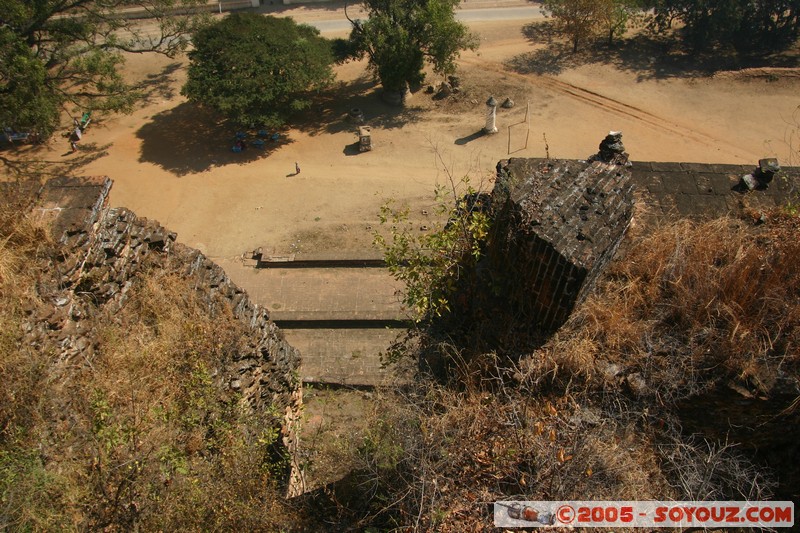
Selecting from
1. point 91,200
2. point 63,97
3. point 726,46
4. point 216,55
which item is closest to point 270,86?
point 216,55

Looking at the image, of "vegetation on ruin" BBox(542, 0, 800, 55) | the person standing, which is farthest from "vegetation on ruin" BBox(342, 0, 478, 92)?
the person standing

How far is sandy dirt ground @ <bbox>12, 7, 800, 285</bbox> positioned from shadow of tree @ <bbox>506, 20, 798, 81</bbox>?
0.20 m

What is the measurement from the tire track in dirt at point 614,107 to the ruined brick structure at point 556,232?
15.5 meters

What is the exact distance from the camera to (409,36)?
71.1ft

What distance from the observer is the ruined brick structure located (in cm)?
630

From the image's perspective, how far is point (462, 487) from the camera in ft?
19.0

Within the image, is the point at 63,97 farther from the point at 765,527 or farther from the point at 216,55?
the point at 765,527

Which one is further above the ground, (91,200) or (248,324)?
(91,200)

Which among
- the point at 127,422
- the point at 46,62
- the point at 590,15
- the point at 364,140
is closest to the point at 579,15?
the point at 590,15

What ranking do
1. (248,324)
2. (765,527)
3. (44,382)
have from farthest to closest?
(248,324) < (44,382) < (765,527)

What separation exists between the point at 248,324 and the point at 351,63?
20.5 m

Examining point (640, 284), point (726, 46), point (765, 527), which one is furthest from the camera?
point (726, 46)

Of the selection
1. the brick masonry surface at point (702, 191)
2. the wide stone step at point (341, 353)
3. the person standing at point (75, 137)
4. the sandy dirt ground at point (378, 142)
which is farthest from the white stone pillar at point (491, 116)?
the person standing at point (75, 137)

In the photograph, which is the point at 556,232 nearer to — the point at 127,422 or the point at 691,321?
the point at 691,321
